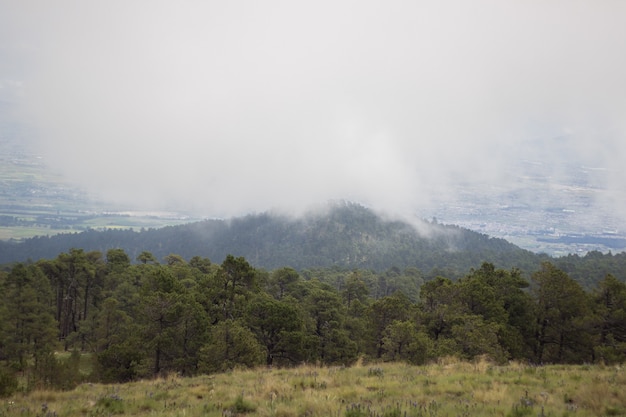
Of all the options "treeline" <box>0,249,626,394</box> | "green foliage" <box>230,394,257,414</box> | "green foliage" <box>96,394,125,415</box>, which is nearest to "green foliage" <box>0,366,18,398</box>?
"green foliage" <box>96,394,125,415</box>

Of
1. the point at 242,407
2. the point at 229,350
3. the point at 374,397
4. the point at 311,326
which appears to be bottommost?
the point at 311,326

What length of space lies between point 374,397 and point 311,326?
32.4m

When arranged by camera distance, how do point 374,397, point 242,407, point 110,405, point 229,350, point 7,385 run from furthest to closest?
point 229,350
point 7,385
point 110,405
point 374,397
point 242,407

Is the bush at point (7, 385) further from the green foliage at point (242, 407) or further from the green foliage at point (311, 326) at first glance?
the green foliage at point (242, 407)

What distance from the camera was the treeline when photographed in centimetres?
2541

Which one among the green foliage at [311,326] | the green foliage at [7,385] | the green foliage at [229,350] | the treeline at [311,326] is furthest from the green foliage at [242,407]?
the green foliage at [229,350]

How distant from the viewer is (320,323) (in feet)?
139

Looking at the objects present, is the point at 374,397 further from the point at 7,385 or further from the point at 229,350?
the point at 229,350

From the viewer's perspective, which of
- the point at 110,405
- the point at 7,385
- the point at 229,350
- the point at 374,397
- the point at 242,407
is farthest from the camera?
the point at 229,350

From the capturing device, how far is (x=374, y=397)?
10.0 m

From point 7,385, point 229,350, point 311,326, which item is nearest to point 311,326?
point 311,326

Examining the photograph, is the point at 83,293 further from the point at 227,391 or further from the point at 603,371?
the point at 603,371

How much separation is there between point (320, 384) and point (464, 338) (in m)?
19.1

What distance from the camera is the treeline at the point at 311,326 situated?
25406mm
